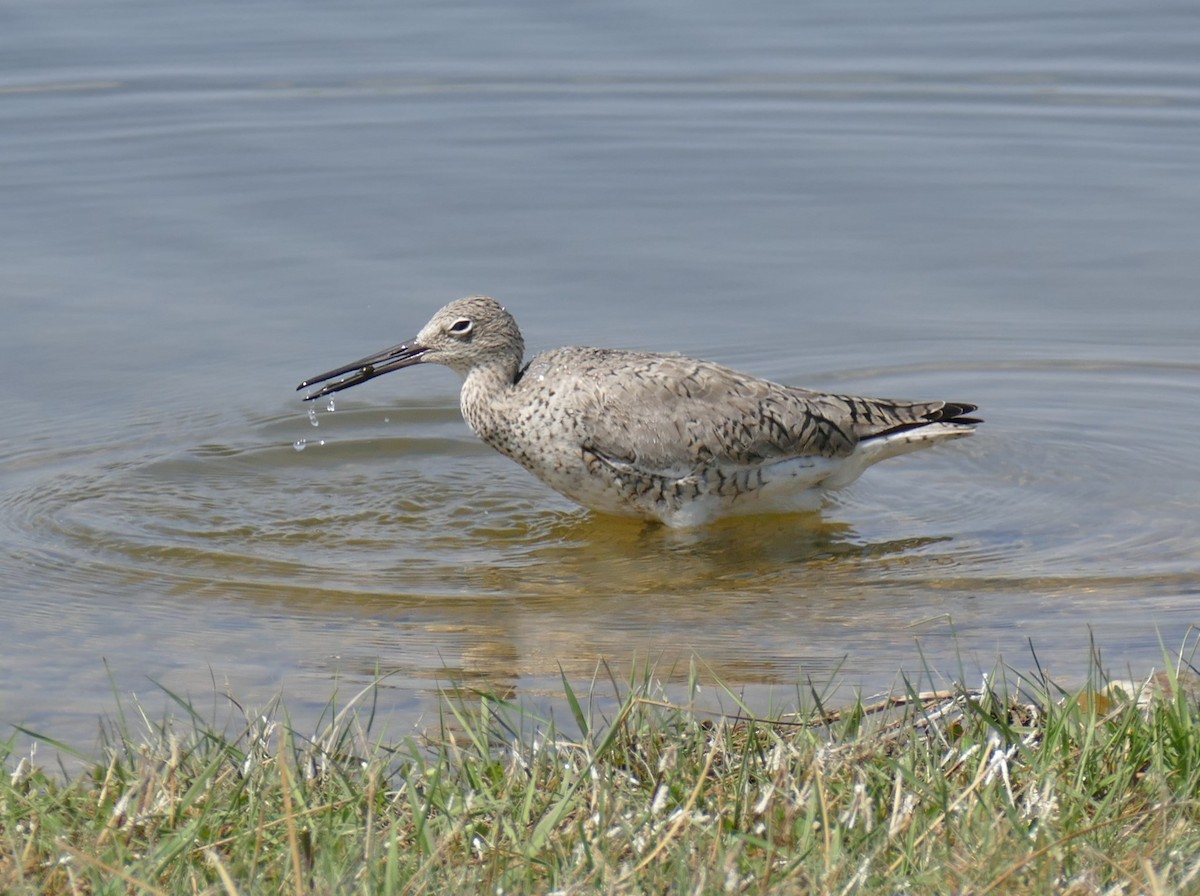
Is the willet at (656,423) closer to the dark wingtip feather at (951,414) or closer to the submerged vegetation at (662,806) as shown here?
the dark wingtip feather at (951,414)

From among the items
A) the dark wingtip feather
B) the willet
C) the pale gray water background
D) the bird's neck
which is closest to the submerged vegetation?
the pale gray water background

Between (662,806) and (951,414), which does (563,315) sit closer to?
(951,414)

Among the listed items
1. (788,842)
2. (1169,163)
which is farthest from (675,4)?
(788,842)

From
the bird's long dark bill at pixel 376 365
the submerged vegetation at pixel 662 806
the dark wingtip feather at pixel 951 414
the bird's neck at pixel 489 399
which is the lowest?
the submerged vegetation at pixel 662 806

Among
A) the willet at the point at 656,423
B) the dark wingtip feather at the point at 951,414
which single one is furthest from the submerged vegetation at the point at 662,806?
the dark wingtip feather at the point at 951,414

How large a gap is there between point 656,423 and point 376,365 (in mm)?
1191

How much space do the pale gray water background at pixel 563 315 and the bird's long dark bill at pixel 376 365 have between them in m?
0.43

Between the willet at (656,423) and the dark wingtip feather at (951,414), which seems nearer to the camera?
the willet at (656,423)

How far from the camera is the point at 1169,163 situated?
10.7 m

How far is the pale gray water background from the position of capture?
579 centimetres

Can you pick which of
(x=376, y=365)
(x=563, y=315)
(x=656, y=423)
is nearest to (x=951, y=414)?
(x=656, y=423)

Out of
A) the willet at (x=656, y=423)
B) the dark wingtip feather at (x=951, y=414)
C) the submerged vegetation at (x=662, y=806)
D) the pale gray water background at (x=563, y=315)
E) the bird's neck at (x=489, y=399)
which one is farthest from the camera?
the dark wingtip feather at (x=951, y=414)

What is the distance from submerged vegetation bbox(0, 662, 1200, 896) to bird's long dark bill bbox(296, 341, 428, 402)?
3170mm

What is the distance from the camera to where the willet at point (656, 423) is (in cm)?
709
